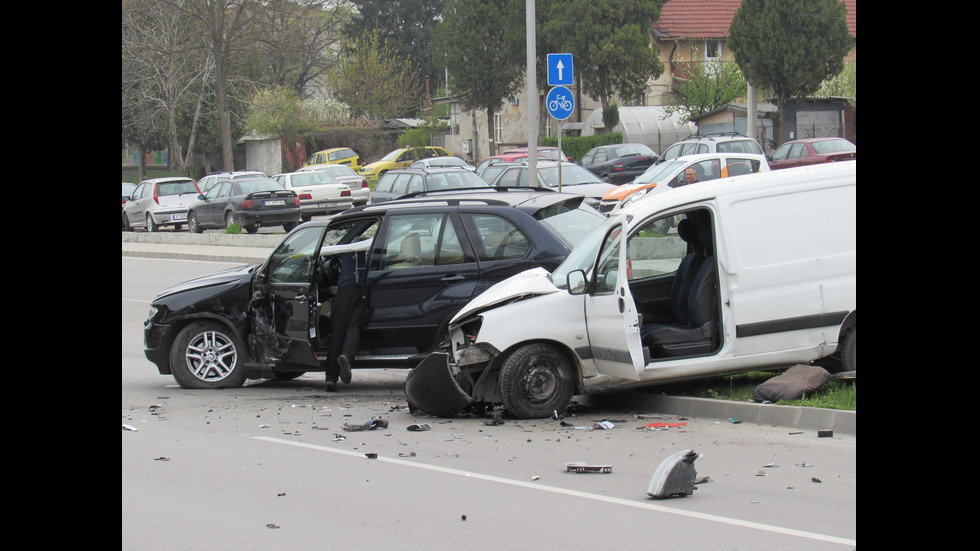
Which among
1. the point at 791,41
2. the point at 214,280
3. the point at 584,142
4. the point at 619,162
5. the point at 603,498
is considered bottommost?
the point at 603,498

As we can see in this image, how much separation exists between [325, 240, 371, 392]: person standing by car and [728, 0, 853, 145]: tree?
3528 cm

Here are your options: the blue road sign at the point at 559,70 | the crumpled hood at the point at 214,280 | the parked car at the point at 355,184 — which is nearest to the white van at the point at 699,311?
the crumpled hood at the point at 214,280

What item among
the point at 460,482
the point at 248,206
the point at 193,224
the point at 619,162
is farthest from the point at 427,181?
the point at 460,482

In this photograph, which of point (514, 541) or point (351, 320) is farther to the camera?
point (351, 320)

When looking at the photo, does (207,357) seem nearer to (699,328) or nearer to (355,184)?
(699,328)

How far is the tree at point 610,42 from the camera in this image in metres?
49.6

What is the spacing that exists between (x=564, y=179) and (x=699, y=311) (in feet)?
57.2

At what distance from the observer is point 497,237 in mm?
9805

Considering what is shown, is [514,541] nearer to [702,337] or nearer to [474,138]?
[702,337]

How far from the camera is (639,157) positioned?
1503 inches

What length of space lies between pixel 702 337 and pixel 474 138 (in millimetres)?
55355

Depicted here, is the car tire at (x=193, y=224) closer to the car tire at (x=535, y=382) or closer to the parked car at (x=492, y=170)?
the parked car at (x=492, y=170)

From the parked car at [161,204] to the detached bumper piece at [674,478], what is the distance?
103 ft
